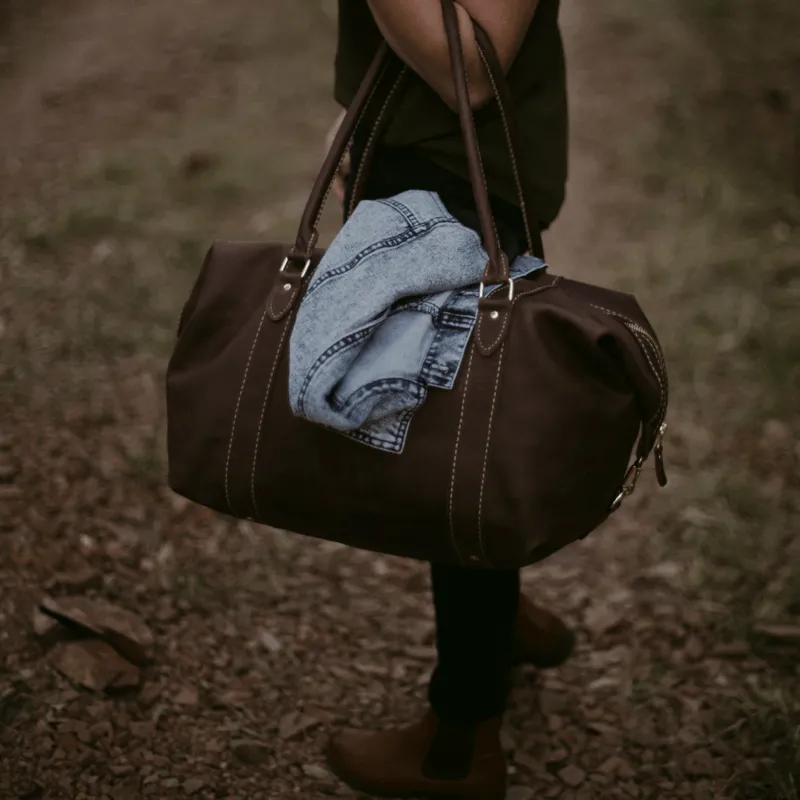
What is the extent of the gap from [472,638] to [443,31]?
1086 millimetres

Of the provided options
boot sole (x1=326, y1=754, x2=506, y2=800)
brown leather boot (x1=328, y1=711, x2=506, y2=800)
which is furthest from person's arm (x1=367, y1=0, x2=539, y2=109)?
boot sole (x1=326, y1=754, x2=506, y2=800)

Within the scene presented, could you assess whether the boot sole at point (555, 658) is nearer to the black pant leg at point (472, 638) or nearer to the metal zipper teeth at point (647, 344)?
the black pant leg at point (472, 638)

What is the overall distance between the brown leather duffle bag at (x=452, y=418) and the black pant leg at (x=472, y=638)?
0.83ft

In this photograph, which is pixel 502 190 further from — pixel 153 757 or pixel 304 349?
pixel 153 757

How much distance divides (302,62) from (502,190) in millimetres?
4617

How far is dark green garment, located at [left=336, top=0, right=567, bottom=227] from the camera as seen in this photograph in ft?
5.09

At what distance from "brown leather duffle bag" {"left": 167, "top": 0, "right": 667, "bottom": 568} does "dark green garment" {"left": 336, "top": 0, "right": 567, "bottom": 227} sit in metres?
0.06

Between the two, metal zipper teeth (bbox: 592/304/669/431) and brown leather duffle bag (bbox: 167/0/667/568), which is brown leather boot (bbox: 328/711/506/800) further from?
metal zipper teeth (bbox: 592/304/669/431)

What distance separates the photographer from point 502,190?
157 cm

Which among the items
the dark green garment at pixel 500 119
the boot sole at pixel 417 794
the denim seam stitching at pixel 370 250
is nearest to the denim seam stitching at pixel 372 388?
the denim seam stitching at pixel 370 250

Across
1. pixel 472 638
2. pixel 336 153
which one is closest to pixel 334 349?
pixel 336 153

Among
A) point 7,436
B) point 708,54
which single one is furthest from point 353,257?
point 708,54

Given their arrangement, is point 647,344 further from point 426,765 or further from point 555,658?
point 555,658

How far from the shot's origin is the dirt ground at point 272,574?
2197 mm
